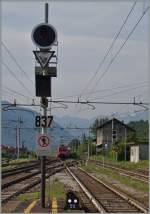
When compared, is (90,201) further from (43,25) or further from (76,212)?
(43,25)

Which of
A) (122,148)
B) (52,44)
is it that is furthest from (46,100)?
(122,148)

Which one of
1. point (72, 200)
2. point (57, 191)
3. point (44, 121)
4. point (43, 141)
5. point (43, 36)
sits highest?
point (43, 36)

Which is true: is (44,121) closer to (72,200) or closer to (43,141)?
(43,141)

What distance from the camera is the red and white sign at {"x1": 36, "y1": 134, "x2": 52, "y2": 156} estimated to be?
16.3m

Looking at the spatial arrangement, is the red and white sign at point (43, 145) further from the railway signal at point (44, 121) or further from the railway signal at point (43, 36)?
the railway signal at point (43, 36)

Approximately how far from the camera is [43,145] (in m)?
16.4

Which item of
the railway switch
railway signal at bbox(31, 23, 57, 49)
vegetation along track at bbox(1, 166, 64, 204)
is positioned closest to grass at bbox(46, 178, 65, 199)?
vegetation along track at bbox(1, 166, 64, 204)

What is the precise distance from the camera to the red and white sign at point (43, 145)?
16266 millimetres

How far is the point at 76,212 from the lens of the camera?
15.4 m

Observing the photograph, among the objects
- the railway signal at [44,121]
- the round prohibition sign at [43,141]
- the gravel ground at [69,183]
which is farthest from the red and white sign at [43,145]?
the gravel ground at [69,183]

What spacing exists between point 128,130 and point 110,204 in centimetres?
11993

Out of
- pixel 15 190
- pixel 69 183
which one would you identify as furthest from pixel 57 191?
pixel 69 183

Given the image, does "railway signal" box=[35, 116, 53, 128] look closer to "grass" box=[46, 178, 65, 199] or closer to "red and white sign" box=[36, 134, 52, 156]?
"red and white sign" box=[36, 134, 52, 156]

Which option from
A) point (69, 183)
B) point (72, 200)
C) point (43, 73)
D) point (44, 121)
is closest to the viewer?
point (43, 73)
